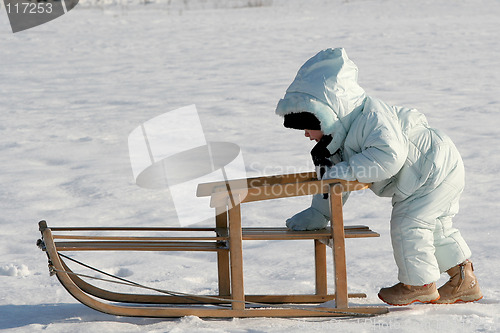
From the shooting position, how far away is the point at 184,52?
448 inches

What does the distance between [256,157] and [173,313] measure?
3151mm

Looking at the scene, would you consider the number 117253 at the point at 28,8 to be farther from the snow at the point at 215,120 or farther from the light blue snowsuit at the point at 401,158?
the light blue snowsuit at the point at 401,158

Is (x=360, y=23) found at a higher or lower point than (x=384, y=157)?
lower

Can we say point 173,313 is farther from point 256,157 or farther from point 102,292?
point 256,157

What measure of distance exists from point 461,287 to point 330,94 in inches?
42.5

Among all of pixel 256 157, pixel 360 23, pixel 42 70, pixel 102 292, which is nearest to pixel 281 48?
pixel 360 23

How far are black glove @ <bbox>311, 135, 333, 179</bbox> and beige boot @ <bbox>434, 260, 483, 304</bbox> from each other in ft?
2.48

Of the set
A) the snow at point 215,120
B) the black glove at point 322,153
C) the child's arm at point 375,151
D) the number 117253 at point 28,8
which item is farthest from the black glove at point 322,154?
the number 117253 at point 28,8

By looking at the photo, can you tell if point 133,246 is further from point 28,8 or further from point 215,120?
point 28,8

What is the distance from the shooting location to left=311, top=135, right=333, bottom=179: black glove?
3072 millimetres

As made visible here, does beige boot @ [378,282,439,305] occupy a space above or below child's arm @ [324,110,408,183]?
below

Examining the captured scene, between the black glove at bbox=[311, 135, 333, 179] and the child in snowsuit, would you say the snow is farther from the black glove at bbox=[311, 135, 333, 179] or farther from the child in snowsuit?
the black glove at bbox=[311, 135, 333, 179]

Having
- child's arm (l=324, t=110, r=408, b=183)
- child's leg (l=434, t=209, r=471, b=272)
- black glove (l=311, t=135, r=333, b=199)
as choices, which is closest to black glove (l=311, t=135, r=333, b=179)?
black glove (l=311, t=135, r=333, b=199)

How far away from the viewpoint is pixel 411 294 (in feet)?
9.88
